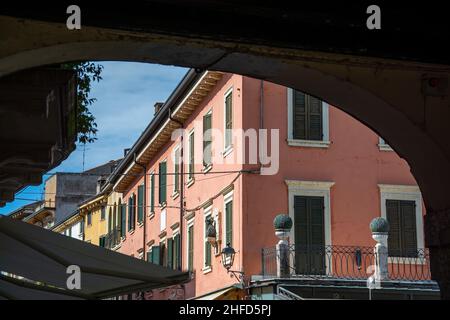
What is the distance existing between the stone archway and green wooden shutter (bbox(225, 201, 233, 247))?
48.0ft

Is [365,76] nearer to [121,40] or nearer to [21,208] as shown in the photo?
[121,40]

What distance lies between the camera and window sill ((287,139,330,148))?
20.6 meters

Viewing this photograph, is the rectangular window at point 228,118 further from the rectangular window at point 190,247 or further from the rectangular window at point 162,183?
the rectangular window at point 162,183

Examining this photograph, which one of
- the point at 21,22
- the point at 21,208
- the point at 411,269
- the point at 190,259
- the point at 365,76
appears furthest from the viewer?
the point at 21,208

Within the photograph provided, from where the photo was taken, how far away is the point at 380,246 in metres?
19.0

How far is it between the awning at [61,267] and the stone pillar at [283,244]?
11512 millimetres

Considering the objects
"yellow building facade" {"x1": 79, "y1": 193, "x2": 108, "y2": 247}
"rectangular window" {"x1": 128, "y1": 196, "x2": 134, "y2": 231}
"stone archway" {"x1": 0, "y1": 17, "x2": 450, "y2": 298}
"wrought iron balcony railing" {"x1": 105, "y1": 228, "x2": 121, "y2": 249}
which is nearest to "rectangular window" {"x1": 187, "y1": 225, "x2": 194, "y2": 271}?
"rectangular window" {"x1": 128, "y1": 196, "x2": 134, "y2": 231}

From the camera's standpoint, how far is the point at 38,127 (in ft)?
23.8

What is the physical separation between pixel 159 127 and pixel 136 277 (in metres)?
21.6

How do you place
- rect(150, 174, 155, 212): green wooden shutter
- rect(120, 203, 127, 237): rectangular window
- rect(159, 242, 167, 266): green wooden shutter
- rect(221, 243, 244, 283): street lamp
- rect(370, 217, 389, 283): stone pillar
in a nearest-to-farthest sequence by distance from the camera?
1. rect(370, 217, 389, 283): stone pillar
2. rect(221, 243, 244, 283): street lamp
3. rect(159, 242, 167, 266): green wooden shutter
4. rect(150, 174, 155, 212): green wooden shutter
5. rect(120, 203, 127, 237): rectangular window

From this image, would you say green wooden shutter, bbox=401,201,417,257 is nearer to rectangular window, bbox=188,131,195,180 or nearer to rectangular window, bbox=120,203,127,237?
rectangular window, bbox=188,131,195,180

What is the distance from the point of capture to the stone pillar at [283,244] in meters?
18.4

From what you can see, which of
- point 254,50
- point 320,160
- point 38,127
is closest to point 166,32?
point 254,50

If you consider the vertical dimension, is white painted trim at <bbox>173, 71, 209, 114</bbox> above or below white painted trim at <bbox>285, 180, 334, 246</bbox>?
above
